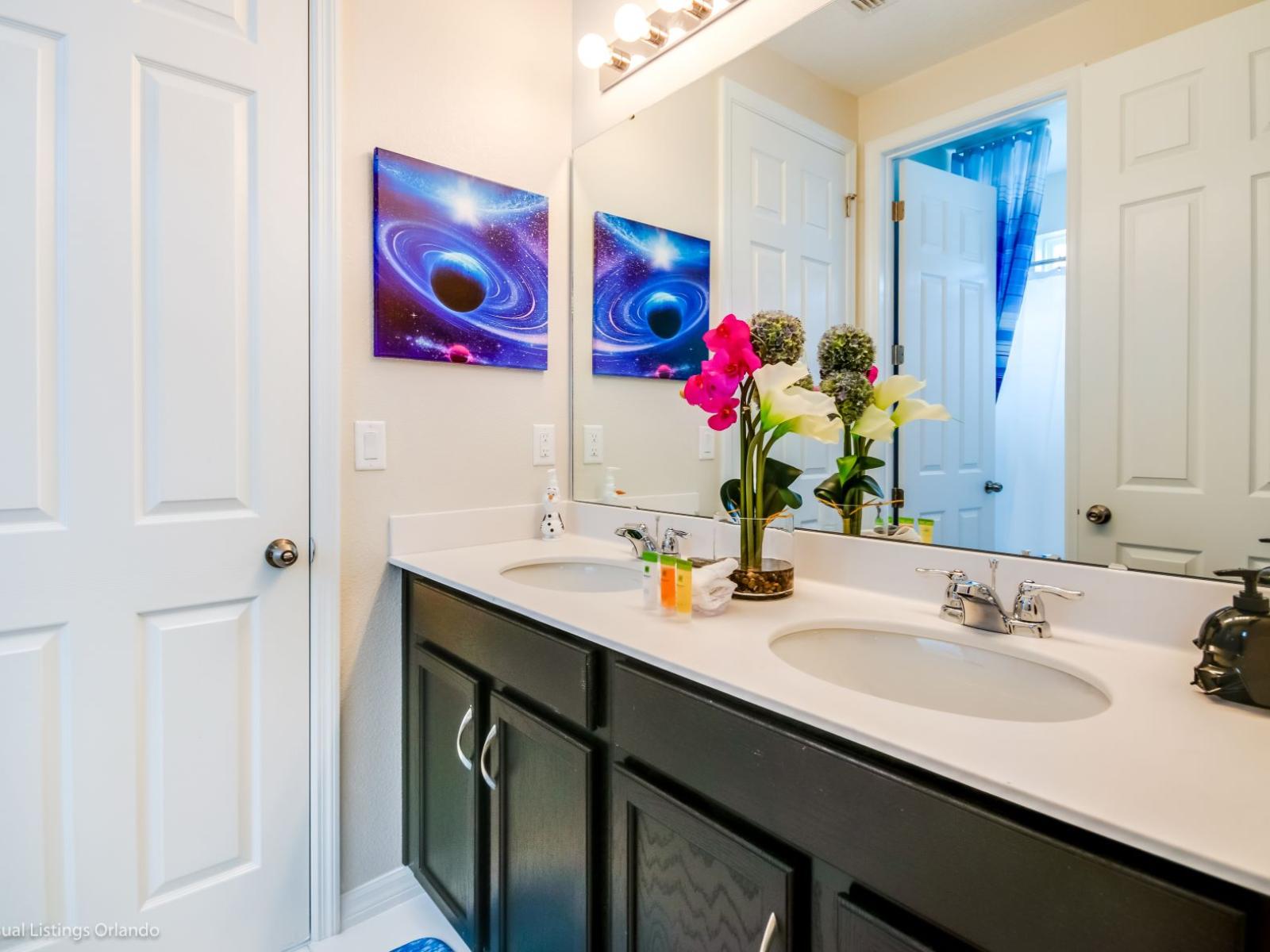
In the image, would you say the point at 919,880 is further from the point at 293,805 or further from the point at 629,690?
the point at 293,805

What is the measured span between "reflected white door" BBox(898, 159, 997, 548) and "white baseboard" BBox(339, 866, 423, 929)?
1.48m

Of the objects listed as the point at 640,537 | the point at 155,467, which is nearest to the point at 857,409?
the point at 640,537

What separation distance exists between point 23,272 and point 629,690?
1.27 meters

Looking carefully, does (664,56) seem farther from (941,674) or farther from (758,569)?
(941,674)

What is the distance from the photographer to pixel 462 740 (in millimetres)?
1371

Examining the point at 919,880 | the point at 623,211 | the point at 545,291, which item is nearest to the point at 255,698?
the point at 545,291

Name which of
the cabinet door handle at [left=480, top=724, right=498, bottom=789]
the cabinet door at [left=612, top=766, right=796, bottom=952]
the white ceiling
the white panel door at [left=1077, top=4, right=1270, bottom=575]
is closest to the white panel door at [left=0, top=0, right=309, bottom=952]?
the cabinet door handle at [left=480, top=724, right=498, bottom=789]

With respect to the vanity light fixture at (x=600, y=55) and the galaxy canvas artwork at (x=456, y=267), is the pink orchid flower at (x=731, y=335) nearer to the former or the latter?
the galaxy canvas artwork at (x=456, y=267)

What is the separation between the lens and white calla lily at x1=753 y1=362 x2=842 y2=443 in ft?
3.94

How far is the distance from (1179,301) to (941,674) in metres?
0.64

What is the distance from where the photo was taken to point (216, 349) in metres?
1.36

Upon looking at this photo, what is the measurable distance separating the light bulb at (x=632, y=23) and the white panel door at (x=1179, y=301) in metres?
1.09

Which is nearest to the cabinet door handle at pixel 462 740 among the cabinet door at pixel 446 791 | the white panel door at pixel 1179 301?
the cabinet door at pixel 446 791

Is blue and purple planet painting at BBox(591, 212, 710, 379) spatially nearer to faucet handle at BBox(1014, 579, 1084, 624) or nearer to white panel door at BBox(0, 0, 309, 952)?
white panel door at BBox(0, 0, 309, 952)
